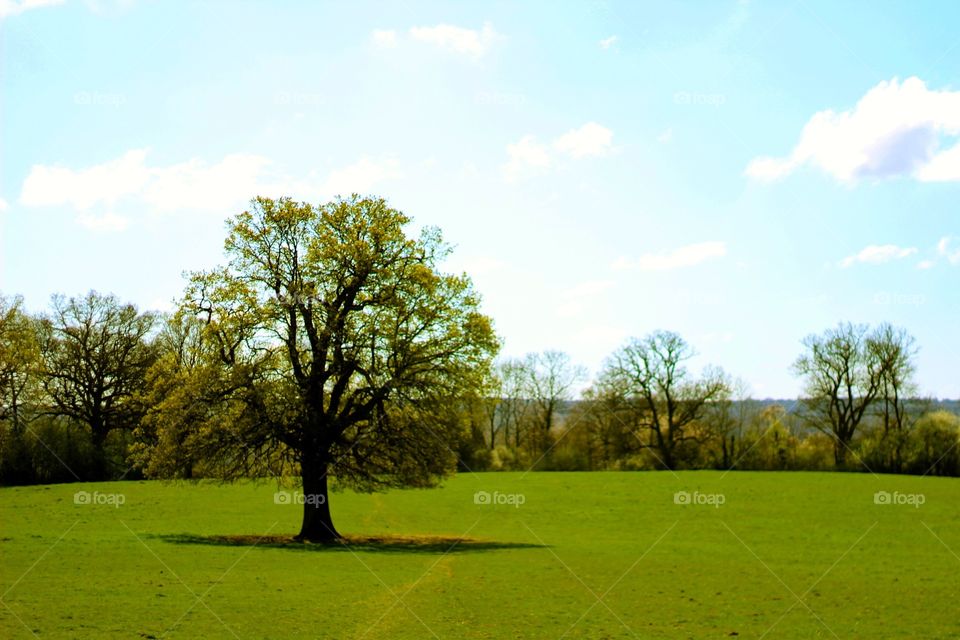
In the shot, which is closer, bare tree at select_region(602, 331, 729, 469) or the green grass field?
the green grass field

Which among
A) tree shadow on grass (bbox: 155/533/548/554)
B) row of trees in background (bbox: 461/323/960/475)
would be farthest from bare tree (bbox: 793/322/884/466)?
tree shadow on grass (bbox: 155/533/548/554)

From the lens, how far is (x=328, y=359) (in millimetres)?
34312

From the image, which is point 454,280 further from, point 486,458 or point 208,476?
point 486,458

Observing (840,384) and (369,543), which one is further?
(840,384)

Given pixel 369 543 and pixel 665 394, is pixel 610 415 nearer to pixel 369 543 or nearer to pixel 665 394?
pixel 665 394

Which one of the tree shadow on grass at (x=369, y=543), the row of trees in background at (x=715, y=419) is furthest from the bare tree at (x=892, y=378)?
the tree shadow on grass at (x=369, y=543)

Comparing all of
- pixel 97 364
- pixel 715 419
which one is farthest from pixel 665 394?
pixel 97 364

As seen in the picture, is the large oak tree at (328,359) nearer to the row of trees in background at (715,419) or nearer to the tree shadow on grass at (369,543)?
the tree shadow on grass at (369,543)

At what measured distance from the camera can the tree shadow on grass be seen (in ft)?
107

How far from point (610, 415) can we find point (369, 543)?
206 feet

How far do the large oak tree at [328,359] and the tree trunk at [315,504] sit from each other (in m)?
0.06

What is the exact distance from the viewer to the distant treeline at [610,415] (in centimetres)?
7631

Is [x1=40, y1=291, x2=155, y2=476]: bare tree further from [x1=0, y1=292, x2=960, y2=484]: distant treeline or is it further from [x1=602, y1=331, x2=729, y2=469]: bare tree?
[x1=602, y1=331, x2=729, y2=469]: bare tree

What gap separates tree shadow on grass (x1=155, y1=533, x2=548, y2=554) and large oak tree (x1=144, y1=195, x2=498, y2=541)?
1.53m
